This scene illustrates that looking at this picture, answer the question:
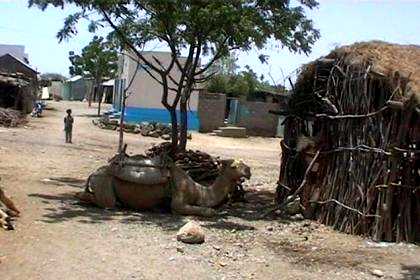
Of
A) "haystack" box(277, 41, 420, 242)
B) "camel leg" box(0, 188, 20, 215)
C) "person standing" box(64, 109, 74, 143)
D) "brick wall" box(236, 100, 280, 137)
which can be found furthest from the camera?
"brick wall" box(236, 100, 280, 137)

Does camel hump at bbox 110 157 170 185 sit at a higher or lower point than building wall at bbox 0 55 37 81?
lower

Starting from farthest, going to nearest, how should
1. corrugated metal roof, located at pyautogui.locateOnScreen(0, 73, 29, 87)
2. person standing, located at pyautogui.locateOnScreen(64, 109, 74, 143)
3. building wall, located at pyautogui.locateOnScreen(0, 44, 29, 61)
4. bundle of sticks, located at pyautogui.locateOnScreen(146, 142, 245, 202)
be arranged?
1. building wall, located at pyautogui.locateOnScreen(0, 44, 29, 61)
2. corrugated metal roof, located at pyautogui.locateOnScreen(0, 73, 29, 87)
3. person standing, located at pyautogui.locateOnScreen(64, 109, 74, 143)
4. bundle of sticks, located at pyautogui.locateOnScreen(146, 142, 245, 202)

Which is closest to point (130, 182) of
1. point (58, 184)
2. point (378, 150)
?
point (58, 184)

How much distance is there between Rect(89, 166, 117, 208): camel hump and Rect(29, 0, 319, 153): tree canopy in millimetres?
3260

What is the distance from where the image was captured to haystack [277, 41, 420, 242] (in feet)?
30.5

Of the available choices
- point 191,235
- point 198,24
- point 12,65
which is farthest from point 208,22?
point 12,65

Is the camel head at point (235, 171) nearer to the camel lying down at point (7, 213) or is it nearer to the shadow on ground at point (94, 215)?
the shadow on ground at point (94, 215)

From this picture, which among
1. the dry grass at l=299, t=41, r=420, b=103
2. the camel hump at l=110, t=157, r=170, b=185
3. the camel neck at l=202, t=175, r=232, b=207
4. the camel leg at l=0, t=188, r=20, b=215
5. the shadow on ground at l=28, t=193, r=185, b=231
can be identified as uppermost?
the dry grass at l=299, t=41, r=420, b=103

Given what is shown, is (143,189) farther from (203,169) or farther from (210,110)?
(210,110)

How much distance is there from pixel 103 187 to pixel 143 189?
2.25 feet

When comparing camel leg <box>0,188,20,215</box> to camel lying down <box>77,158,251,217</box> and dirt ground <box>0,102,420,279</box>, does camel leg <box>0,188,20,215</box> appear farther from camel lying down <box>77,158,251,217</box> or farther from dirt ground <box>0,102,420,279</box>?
camel lying down <box>77,158,251,217</box>

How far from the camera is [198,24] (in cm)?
1143

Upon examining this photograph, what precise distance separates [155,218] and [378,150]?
3.76 metres

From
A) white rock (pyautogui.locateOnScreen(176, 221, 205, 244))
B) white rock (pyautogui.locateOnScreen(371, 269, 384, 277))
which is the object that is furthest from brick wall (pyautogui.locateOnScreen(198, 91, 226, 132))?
white rock (pyautogui.locateOnScreen(371, 269, 384, 277))
